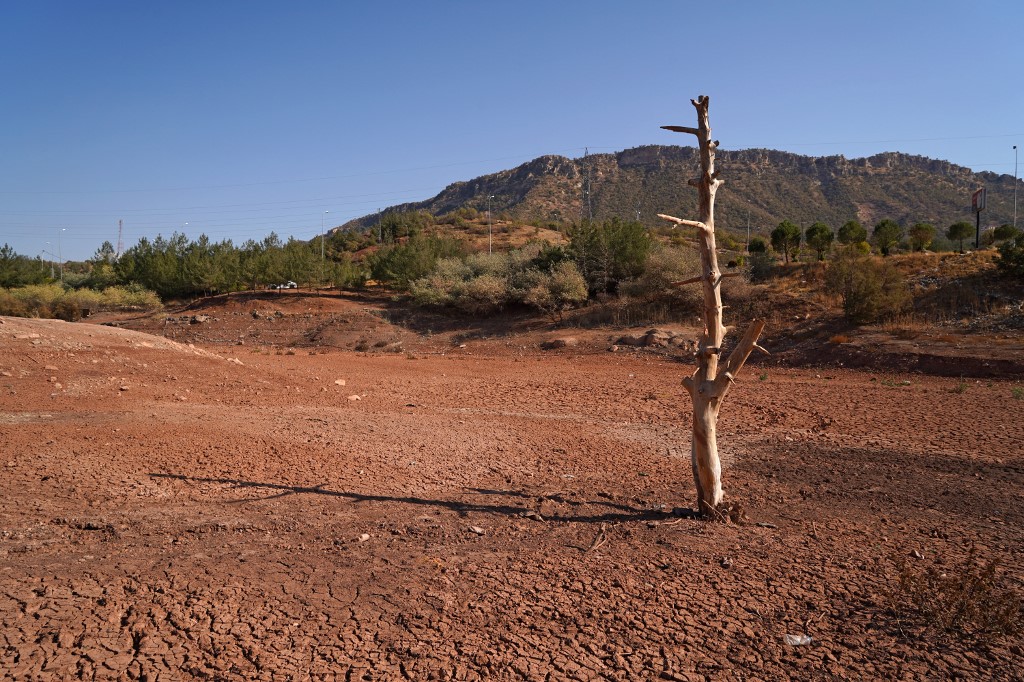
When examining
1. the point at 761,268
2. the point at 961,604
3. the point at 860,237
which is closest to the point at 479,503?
the point at 961,604

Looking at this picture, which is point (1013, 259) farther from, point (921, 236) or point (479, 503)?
point (479, 503)

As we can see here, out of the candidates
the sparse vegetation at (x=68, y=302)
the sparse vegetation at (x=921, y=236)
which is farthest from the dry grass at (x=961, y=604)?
the sparse vegetation at (x=68, y=302)

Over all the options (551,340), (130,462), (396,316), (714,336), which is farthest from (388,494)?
(396,316)

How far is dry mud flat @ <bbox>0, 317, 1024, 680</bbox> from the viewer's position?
3707 millimetres

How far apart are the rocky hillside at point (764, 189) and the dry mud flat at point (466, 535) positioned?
4707 cm

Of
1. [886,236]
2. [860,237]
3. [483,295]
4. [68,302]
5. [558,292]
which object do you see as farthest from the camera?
[860,237]

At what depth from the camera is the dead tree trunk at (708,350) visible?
18.2 ft

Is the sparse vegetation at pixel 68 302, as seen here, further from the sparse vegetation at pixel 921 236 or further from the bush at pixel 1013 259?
the sparse vegetation at pixel 921 236

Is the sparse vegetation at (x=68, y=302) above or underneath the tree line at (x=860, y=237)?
underneath

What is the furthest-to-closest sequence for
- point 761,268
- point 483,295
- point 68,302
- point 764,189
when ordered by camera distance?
point 764,189 < point 68,302 < point 761,268 < point 483,295

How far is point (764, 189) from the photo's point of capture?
72.0 metres

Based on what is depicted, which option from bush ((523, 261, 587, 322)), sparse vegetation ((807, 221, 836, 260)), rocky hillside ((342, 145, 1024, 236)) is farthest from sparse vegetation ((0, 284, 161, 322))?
sparse vegetation ((807, 221, 836, 260))

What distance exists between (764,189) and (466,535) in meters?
73.8

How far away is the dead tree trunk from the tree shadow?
53 centimetres
